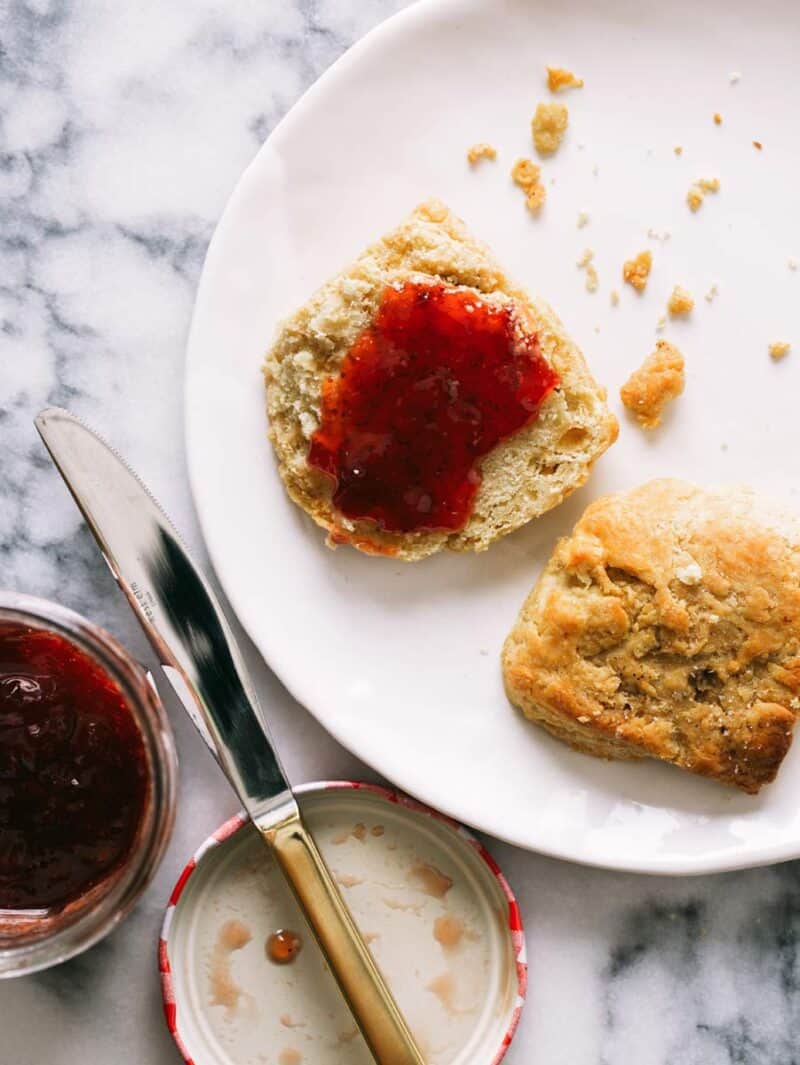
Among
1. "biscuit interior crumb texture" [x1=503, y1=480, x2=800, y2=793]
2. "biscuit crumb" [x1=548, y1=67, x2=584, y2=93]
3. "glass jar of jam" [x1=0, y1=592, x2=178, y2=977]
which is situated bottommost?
"glass jar of jam" [x1=0, y1=592, x2=178, y2=977]

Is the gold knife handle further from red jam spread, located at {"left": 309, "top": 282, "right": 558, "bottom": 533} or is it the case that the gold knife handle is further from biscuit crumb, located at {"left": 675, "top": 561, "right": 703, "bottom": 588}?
biscuit crumb, located at {"left": 675, "top": 561, "right": 703, "bottom": 588}

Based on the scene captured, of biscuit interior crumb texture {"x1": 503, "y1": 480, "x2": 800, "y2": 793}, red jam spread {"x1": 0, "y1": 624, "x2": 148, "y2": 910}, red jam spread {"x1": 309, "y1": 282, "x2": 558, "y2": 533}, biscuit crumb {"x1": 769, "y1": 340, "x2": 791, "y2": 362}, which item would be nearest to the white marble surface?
red jam spread {"x1": 0, "y1": 624, "x2": 148, "y2": 910}

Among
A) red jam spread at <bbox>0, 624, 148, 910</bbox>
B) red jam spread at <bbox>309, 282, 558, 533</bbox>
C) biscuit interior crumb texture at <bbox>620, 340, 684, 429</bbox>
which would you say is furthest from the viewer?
biscuit interior crumb texture at <bbox>620, 340, 684, 429</bbox>

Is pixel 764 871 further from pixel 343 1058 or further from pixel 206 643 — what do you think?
pixel 206 643

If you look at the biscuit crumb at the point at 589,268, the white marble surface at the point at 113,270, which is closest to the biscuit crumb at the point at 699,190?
the biscuit crumb at the point at 589,268

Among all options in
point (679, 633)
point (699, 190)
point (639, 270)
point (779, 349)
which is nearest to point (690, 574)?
point (679, 633)

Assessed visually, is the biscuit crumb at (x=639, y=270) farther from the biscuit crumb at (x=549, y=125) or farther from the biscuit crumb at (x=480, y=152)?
the biscuit crumb at (x=480, y=152)
